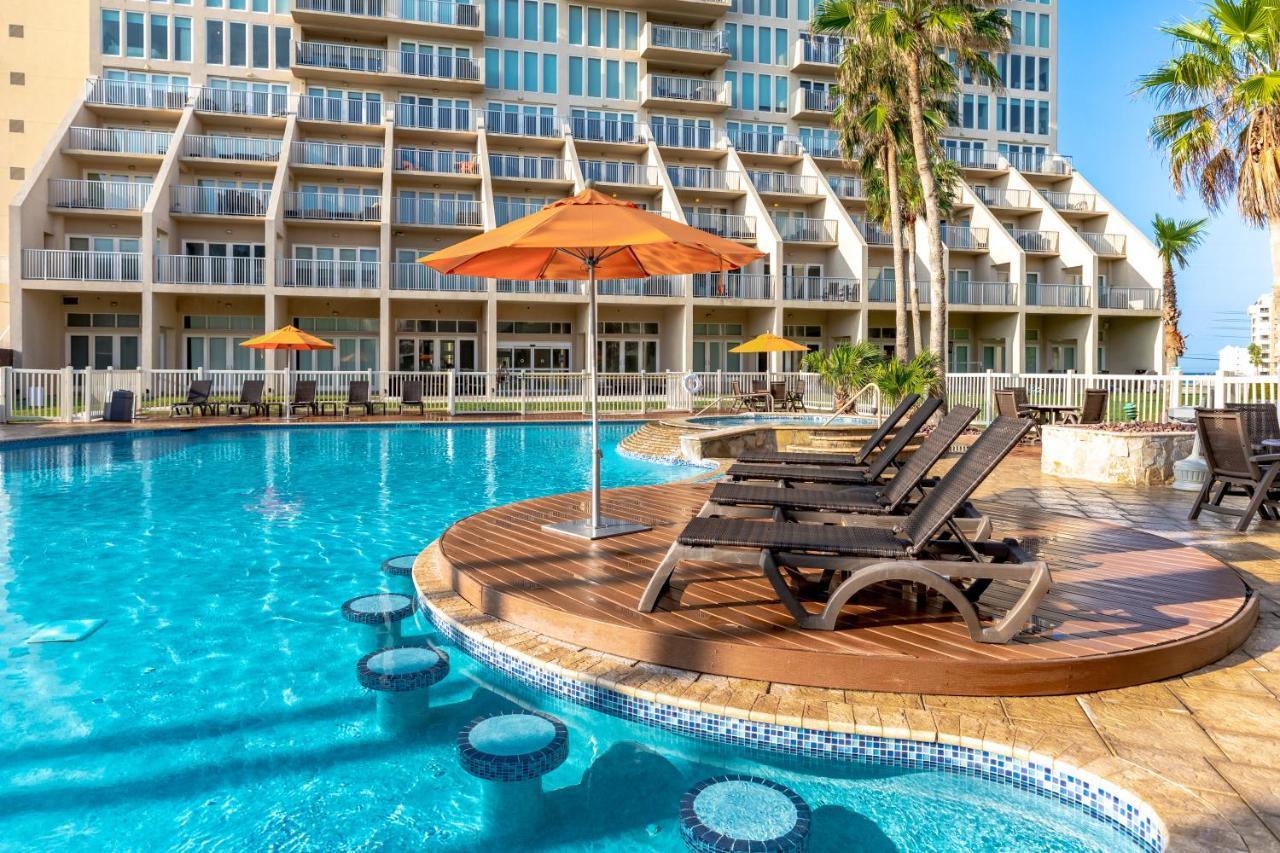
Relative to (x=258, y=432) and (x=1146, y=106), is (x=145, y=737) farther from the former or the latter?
(x=258, y=432)

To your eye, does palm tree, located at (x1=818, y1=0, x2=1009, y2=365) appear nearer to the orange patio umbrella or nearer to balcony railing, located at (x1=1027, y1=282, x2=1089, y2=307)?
the orange patio umbrella

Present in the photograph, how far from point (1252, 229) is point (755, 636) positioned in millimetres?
12048

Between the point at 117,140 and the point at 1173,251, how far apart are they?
38.1m

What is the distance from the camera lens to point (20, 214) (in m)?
22.5

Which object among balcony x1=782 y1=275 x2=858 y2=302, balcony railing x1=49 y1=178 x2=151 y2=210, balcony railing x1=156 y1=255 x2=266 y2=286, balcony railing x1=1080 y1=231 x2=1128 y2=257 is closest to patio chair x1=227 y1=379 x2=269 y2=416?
balcony railing x1=156 y1=255 x2=266 y2=286

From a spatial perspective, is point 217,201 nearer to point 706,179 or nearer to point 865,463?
point 706,179

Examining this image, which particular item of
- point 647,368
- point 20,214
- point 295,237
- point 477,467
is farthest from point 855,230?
point 20,214

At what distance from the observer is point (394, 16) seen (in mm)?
28562

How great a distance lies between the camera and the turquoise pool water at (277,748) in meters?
2.67

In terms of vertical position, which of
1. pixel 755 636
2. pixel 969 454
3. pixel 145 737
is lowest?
pixel 145 737

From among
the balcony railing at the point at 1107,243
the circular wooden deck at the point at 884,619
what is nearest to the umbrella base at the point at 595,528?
the circular wooden deck at the point at 884,619

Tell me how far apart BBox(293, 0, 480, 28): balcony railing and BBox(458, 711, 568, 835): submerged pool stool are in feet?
101

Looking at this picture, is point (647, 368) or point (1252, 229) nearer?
point (1252, 229)

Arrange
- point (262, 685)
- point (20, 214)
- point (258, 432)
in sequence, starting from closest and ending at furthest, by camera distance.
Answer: point (262, 685)
point (258, 432)
point (20, 214)
